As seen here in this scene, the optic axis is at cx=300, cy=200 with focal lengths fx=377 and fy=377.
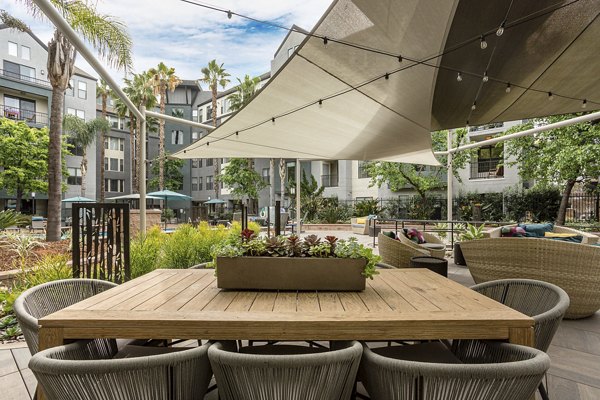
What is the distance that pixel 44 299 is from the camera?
2.04 metres

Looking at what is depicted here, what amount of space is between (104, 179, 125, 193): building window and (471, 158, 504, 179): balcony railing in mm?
26143

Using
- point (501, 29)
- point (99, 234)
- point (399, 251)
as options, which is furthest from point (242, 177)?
point (501, 29)

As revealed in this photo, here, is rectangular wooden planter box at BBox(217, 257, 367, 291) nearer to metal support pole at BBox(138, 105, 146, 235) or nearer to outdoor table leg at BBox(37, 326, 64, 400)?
outdoor table leg at BBox(37, 326, 64, 400)

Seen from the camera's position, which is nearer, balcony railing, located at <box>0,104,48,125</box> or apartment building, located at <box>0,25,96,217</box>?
balcony railing, located at <box>0,104,48,125</box>

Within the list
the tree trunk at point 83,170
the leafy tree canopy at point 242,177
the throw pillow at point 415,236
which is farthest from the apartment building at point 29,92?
the throw pillow at point 415,236

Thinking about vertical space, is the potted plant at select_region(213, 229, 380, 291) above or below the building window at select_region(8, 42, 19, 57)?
below

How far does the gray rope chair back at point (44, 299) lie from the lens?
1643mm

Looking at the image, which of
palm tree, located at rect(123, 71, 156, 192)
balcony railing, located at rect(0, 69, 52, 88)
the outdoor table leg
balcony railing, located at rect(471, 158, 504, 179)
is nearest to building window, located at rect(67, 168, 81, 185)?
balcony railing, located at rect(0, 69, 52, 88)

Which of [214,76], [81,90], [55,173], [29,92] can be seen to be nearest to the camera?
[55,173]

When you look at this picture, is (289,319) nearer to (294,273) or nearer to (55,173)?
(294,273)

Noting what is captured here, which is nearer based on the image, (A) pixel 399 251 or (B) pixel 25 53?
(A) pixel 399 251

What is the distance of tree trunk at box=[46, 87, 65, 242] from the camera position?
968 centimetres

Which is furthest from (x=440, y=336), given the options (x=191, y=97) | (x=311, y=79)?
(x=191, y=97)

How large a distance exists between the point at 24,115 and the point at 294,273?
27.9 metres
